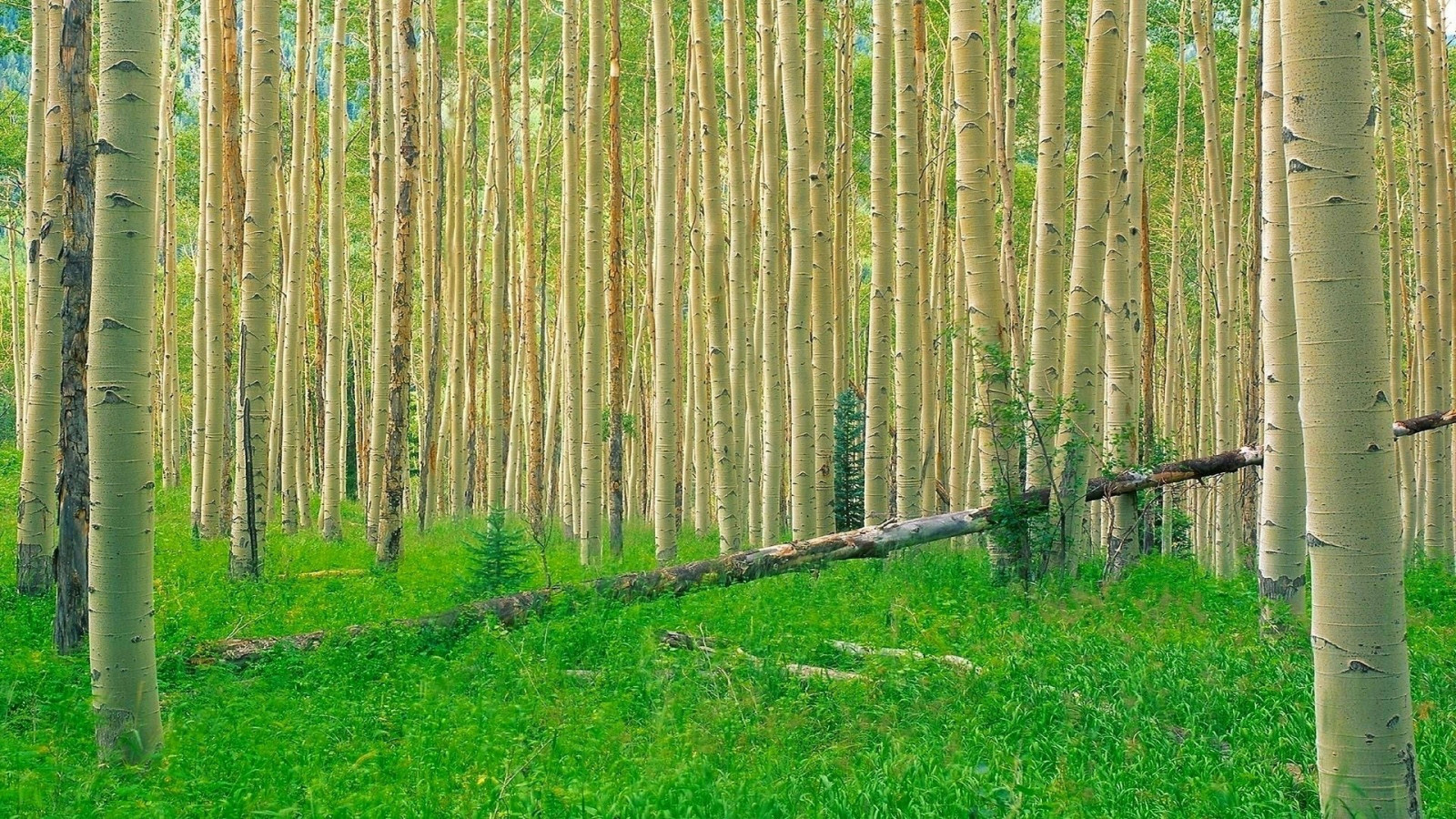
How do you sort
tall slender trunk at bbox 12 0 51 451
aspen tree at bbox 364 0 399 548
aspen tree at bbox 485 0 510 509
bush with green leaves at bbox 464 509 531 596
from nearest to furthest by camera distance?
bush with green leaves at bbox 464 509 531 596, tall slender trunk at bbox 12 0 51 451, aspen tree at bbox 364 0 399 548, aspen tree at bbox 485 0 510 509

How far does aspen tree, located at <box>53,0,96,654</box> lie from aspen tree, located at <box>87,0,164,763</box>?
207cm

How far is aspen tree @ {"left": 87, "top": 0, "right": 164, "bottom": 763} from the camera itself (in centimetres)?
436

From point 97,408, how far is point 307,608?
3716 millimetres

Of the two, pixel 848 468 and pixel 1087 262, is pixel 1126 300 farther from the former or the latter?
pixel 848 468

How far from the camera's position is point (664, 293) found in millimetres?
10250

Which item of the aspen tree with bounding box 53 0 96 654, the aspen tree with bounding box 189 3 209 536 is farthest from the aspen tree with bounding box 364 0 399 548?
the aspen tree with bounding box 53 0 96 654

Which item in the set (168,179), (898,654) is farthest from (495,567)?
(168,179)

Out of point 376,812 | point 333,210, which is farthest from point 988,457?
point 333,210

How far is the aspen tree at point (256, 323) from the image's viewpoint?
8.34m

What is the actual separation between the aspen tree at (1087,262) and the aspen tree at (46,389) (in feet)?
22.9

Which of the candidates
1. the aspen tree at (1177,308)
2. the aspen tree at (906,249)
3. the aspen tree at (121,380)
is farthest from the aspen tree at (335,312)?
the aspen tree at (1177,308)

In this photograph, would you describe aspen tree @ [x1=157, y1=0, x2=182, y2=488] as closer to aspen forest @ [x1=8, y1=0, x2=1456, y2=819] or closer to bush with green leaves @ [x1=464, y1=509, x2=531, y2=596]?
aspen forest @ [x1=8, y1=0, x2=1456, y2=819]

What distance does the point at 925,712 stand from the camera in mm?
5172

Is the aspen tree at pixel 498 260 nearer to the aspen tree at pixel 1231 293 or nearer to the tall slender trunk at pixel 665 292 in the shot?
the tall slender trunk at pixel 665 292
